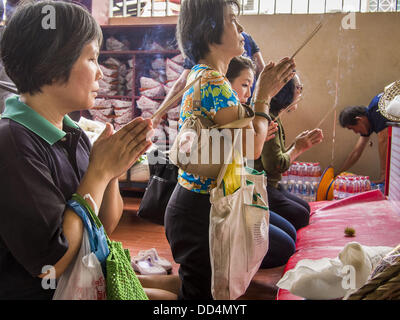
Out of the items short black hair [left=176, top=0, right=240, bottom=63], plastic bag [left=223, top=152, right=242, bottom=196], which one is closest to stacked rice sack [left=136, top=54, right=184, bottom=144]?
short black hair [left=176, top=0, right=240, bottom=63]

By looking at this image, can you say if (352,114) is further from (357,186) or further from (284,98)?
(284,98)

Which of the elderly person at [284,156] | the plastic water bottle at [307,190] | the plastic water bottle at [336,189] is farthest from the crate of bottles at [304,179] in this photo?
the elderly person at [284,156]

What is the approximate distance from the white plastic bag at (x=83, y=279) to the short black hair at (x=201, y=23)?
31.0 inches

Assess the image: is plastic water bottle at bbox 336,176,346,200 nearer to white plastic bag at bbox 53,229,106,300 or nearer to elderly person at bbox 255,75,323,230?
elderly person at bbox 255,75,323,230

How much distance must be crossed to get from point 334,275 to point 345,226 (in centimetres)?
126

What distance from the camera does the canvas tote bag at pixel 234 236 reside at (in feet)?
3.65

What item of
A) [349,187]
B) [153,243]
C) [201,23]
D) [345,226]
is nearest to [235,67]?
[201,23]

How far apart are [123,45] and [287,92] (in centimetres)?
272

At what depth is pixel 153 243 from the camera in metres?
2.76

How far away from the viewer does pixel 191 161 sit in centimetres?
111

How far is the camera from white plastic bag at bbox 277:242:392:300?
2.79 feet

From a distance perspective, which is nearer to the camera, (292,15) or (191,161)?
(191,161)
